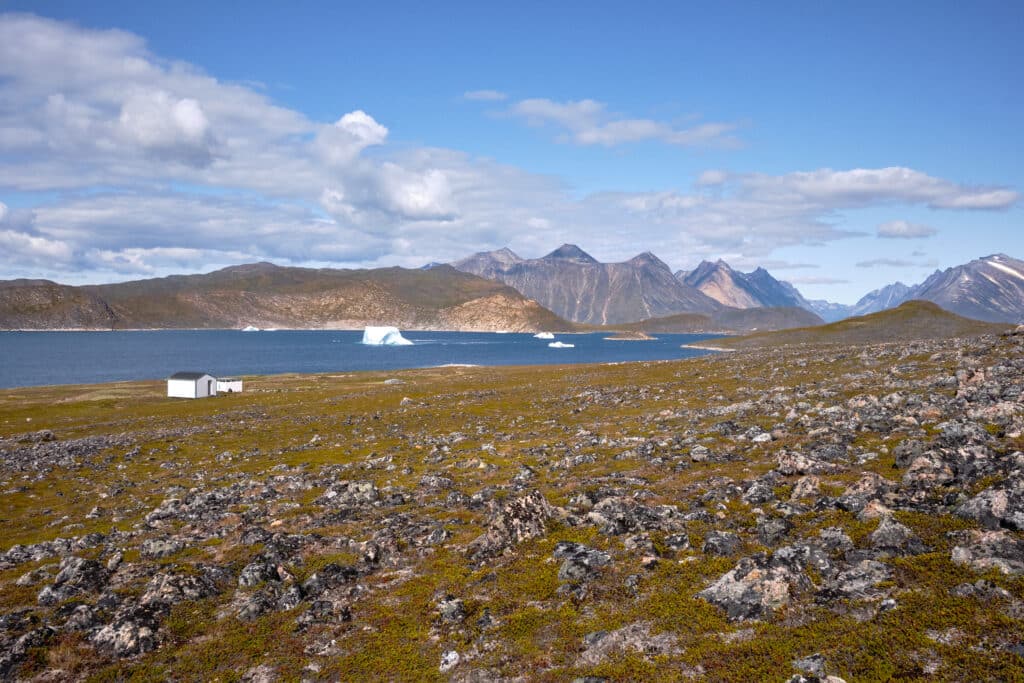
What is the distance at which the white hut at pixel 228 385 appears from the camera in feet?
304

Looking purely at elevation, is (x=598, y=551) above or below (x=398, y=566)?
above

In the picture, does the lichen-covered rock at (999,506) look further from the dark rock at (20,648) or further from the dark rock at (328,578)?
the dark rock at (20,648)

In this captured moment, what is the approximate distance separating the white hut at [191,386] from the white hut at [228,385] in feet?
8.49

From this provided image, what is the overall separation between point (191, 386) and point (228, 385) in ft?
23.6

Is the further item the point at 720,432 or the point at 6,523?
the point at 720,432

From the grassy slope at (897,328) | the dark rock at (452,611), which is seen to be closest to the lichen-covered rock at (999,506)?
the dark rock at (452,611)

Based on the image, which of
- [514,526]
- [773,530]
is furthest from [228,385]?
[773,530]

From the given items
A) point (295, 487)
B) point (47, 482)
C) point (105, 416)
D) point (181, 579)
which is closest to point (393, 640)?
point (181, 579)

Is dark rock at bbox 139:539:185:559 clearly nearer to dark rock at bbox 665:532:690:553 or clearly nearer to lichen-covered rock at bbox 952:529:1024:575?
dark rock at bbox 665:532:690:553

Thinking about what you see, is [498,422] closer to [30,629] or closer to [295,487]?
[295,487]

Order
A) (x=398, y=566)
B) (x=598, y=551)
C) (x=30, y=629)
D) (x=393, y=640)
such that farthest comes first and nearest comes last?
(x=398, y=566)
(x=598, y=551)
(x=30, y=629)
(x=393, y=640)

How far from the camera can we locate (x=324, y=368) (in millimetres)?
181500

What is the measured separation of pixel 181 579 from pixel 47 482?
26.3m

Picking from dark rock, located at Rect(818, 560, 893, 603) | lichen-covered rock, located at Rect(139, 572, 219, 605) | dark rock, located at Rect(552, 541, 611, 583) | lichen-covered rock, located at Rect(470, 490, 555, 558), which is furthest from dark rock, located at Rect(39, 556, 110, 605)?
dark rock, located at Rect(818, 560, 893, 603)
